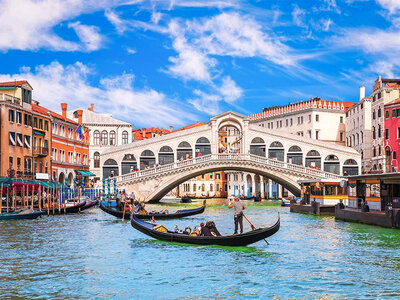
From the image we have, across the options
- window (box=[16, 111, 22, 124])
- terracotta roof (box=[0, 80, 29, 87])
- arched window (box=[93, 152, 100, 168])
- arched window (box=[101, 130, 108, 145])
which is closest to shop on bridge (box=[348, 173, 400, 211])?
window (box=[16, 111, 22, 124])

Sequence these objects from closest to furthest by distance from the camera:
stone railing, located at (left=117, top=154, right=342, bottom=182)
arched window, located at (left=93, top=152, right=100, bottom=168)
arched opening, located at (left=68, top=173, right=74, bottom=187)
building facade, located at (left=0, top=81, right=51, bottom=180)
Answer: building facade, located at (left=0, top=81, right=51, bottom=180) → stone railing, located at (left=117, top=154, right=342, bottom=182) → arched opening, located at (left=68, top=173, right=74, bottom=187) → arched window, located at (left=93, top=152, right=100, bottom=168)

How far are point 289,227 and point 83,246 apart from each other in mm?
8634

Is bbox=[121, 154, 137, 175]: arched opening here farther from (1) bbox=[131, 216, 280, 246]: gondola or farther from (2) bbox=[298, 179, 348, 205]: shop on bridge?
(1) bbox=[131, 216, 280, 246]: gondola

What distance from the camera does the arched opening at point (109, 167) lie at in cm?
4569

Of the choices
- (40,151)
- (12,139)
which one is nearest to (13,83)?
(12,139)

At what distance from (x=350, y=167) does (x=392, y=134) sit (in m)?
4.37

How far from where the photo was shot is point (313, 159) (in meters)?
45.8

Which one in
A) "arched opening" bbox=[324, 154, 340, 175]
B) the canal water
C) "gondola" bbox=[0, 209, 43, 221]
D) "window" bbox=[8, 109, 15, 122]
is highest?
"window" bbox=[8, 109, 15, 122]

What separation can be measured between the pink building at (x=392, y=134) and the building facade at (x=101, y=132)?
23.0m

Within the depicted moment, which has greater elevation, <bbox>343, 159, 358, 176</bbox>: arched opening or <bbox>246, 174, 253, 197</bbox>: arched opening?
<bbox>343, 159, 358, 176</bbox>: arched opening

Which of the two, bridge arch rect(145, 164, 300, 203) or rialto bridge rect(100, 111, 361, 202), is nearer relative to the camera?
bridge arch rect(145, 164, 300, 203)

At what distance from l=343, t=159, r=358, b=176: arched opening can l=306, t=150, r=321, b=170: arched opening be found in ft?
6.21

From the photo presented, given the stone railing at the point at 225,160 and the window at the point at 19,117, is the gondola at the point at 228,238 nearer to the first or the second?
the window at the point at 19,117

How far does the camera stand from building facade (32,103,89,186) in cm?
3844
